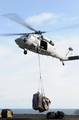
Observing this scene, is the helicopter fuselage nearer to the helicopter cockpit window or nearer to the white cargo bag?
the helicopter cockpit window

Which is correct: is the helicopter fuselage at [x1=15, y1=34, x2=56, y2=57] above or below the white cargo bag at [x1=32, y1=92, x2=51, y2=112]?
above

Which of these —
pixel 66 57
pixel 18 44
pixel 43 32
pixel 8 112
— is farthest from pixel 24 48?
pixel 66 57

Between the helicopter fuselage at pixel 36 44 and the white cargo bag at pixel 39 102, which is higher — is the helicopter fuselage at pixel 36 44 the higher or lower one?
the higher one

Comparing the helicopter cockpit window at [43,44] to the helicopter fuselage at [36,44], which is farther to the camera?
the helicopter cockpit window at [43,44]

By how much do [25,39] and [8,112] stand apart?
13.8 m

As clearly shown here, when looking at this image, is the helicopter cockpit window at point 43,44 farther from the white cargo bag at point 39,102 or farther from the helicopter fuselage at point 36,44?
the white cargo bag at point 39,102

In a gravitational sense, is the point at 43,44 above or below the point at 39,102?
above

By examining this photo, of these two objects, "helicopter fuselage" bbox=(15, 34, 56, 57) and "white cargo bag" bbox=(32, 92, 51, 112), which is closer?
"white cargo bag" bbox=(32, 92, 51, 112)

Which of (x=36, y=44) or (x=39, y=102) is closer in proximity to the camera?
(x=39, y=102)

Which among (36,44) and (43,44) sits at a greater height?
(43,44)

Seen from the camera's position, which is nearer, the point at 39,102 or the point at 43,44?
the point at 39,102

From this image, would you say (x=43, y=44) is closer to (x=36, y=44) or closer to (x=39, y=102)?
(x=36, y=44)

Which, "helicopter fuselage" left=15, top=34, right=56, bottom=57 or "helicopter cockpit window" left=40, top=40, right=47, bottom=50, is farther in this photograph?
"helicopter cockpit window" left=40, top=40, right=47, bottom=50

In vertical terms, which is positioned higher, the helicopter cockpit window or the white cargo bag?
the helicopter cockpit window
